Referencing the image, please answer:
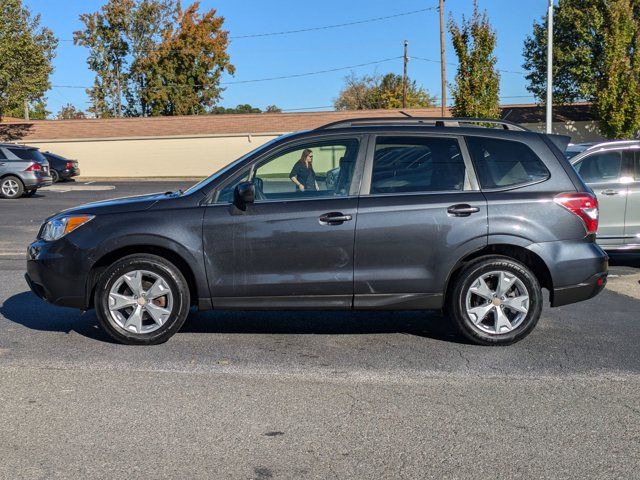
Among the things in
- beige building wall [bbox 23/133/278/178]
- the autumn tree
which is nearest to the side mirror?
beige building wall [bbox 23/133/278/178]

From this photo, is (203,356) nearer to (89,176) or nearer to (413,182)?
(413,182)

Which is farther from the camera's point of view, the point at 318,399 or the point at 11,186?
the point at 11,186

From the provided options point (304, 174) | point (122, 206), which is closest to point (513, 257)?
point (304, 174)

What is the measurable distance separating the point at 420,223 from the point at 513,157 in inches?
42.6

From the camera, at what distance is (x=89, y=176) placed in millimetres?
44562

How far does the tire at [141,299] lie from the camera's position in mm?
6305

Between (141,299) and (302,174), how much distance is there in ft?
5.69

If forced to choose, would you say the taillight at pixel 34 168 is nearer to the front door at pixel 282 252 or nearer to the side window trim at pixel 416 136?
the front door at pixel 282 252

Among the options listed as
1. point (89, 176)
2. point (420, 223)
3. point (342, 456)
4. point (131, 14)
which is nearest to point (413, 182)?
point (420, 223)

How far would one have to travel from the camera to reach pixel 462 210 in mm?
6320

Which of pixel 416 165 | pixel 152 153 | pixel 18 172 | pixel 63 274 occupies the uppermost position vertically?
pixel 152 153

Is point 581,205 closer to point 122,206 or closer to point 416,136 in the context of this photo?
point 416,136

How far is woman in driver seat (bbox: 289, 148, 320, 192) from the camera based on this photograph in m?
6.45

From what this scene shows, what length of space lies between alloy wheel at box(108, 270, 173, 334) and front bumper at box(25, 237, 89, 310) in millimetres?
295
